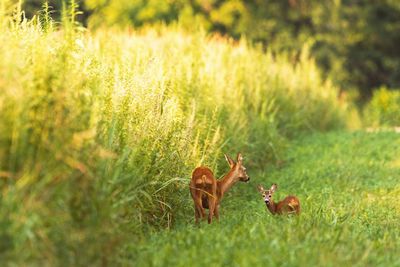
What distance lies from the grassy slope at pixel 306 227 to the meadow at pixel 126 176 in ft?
0.06

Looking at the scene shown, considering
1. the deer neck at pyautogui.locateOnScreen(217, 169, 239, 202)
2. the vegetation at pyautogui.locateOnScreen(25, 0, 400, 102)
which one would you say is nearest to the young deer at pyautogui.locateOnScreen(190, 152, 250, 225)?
the deer neck at pyautogui.locateOnScreen(217, 169, 239, 202)

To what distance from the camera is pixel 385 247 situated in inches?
159

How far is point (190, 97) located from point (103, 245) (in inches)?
169

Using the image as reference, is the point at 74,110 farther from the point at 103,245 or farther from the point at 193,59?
the point at 193,59

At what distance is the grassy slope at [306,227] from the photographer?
333 cm

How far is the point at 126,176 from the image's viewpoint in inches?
137

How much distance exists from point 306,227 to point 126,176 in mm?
1620

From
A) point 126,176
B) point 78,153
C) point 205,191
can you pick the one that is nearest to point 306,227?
point 205,191

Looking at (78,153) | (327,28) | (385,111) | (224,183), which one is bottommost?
(385,111)

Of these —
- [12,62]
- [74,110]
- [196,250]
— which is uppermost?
[12,62]

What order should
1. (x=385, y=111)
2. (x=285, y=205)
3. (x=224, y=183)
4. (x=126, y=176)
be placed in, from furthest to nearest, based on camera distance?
(x=385, y=111) < (x=285, y=205) < (x=224, y=183) < (x=126, y=176)

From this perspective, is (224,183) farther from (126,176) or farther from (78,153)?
(78,153)

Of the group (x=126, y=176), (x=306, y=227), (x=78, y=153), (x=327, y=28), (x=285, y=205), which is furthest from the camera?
(x=327, y=28)

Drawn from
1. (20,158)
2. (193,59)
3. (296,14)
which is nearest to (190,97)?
(193,59)
